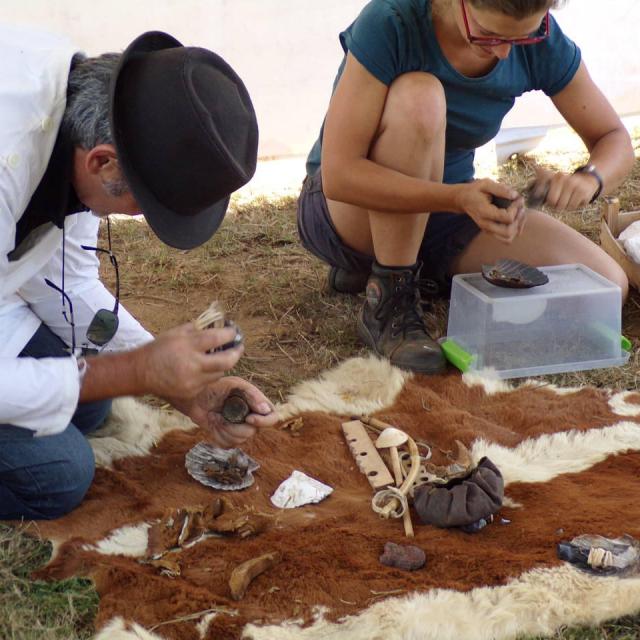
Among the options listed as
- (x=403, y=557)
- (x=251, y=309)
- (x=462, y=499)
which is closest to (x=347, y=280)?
(x=251, y=309)

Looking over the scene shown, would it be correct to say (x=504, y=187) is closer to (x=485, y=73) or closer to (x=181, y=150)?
(x=485, y=73)

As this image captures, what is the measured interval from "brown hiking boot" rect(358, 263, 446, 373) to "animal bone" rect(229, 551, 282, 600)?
103 centimetres

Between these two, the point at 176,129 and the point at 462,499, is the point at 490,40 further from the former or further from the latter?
the point at 462,499

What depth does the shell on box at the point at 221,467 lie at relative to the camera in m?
2.11

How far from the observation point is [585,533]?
1.83 m

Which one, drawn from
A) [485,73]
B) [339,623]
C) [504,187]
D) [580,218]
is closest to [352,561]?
[339,623]

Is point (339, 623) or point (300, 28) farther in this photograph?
point (300, 28)

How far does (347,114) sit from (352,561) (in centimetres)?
137

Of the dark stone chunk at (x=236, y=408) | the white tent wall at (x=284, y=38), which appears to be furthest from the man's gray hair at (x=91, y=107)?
the white tent wall at (x=284, y=38)

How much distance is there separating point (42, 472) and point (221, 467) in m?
0.45

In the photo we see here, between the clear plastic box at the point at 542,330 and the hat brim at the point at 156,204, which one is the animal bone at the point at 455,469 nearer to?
the clear plastic box at the point at 542,330

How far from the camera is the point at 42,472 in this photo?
6.26 feet

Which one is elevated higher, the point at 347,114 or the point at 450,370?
the point at 347,114

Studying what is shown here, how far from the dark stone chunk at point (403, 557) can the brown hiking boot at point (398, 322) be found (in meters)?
0.92
